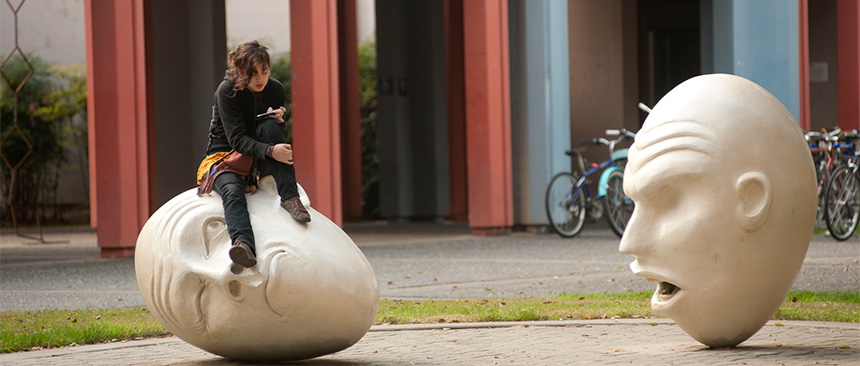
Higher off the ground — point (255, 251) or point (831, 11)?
point (831, 11)

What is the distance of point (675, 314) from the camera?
5.70 metres

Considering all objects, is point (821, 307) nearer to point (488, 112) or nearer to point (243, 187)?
point (243, 187)

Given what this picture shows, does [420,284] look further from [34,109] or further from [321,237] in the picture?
[34,109]

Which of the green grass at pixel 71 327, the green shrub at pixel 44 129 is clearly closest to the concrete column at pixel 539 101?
the green grass at pixel 71 327

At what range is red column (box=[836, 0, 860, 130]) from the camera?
16672mm

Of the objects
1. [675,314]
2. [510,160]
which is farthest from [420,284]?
[510,160]

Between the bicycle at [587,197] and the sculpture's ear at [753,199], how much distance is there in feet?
27.0

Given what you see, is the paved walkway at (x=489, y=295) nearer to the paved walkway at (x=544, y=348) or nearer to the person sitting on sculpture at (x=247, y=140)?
the paved walkway at (x=544, y=348)

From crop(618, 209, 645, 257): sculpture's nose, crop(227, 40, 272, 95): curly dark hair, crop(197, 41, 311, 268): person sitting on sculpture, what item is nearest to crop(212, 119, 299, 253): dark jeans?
crop(197, 41, 311, 268): person sitting on sculpture

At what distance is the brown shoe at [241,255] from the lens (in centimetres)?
518

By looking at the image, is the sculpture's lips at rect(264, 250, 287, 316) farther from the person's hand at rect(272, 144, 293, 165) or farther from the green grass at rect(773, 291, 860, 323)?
the green grass at rect(773, 291, 860, 323)

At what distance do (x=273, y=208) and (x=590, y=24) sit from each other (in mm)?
13530

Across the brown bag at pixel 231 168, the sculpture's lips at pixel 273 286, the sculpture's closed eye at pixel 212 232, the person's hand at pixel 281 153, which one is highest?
the person's hand at pixel 281 153

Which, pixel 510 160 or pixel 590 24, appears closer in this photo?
pixel 510 160
